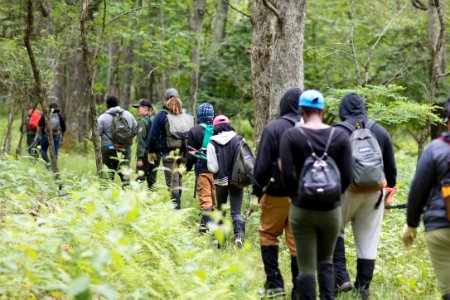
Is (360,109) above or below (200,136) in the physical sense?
above

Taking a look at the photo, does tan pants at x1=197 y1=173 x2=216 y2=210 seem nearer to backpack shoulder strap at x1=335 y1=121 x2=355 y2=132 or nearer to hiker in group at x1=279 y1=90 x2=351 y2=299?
backpack shoulder strap at x1=335 y1=121 x2=355 y2=132

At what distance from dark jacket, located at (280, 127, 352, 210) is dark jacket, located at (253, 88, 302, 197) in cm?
58

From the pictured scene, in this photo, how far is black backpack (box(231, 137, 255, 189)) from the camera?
26.0 feet

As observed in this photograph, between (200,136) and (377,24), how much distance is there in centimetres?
1647

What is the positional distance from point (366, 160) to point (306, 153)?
1.20 meters

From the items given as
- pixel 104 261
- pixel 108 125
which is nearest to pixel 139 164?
pixel 108 125

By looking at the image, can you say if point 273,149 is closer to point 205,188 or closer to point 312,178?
point 312,178

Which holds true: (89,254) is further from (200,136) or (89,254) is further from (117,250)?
(200,136)

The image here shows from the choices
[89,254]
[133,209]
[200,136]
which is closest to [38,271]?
[89,254]

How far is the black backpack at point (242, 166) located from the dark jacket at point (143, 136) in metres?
3.40

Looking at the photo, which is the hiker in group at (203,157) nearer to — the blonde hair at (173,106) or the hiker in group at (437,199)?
the blonde hair at (173,106)

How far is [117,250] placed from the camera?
382 centimetres

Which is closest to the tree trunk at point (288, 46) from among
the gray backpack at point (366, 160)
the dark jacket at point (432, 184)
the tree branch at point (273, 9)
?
the tree branch at point (273, 9)

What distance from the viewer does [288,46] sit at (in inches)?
352
